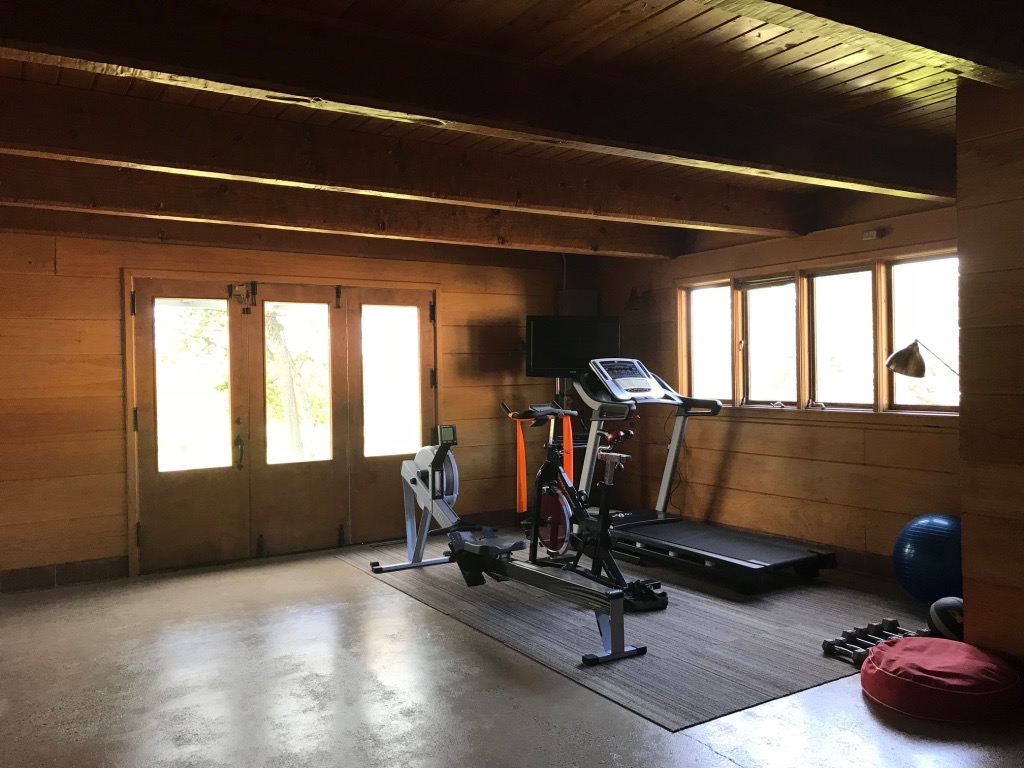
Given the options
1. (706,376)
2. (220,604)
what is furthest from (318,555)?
(706,376)

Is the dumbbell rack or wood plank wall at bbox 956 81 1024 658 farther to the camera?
the dumbbell rack

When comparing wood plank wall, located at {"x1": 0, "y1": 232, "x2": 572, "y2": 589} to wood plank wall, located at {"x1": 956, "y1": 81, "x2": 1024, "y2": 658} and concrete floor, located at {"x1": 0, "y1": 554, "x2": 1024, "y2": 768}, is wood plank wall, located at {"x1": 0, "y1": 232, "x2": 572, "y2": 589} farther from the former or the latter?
wood plank wall, located at {"x1": 956, "y1": 81, "x2": 1024, "y2": 658}

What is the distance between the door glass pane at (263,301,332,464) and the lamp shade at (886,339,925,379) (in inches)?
161

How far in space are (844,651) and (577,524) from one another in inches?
68.7

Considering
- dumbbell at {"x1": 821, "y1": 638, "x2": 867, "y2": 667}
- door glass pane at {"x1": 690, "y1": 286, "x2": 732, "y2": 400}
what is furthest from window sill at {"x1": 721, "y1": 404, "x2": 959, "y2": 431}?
dumbbell at {"x1": 821, "y1": 638, "x2": 867, "y2": 667}

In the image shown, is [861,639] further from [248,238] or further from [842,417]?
[248,238]

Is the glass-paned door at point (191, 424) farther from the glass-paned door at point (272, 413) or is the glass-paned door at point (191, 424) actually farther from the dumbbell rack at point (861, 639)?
the dumbbell rack at point (861, 639)

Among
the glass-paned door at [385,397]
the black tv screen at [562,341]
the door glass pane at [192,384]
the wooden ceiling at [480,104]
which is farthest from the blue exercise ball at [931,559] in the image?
the door glass pane at [192,384]

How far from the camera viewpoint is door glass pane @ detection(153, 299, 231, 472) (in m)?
5.72

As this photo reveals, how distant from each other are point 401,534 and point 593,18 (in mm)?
4866

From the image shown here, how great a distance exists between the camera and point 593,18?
2.73 meters

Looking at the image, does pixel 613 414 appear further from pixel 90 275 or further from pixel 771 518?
pixel 90 275

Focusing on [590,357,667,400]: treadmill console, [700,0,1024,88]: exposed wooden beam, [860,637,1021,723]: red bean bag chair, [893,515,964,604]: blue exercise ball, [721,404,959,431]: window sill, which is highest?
[700,0,1024,88]: exposed wooden beam

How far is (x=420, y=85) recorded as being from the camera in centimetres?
288
